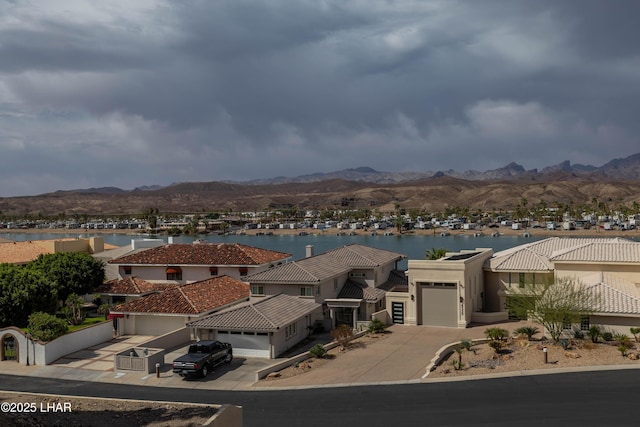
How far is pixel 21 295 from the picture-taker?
41344 millimetres

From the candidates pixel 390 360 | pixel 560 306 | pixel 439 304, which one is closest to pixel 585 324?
pixel 560 306

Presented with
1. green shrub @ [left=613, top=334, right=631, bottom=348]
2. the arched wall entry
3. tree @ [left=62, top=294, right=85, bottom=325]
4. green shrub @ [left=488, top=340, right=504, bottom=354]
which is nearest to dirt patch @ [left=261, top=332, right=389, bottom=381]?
green shrub @ [left=488, top=340, right=504, bottom=354]

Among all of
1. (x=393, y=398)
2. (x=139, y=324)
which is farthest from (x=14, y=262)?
(x=393, y=398)

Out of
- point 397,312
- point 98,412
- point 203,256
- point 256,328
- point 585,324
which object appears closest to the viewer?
point 98,412

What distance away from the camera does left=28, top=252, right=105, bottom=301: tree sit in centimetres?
5044

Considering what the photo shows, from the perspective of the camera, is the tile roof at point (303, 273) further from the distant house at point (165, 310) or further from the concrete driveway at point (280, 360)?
the concrete driveway at point (280, 360)

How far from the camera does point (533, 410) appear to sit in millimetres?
23891

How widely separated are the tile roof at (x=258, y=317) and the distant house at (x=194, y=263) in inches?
523

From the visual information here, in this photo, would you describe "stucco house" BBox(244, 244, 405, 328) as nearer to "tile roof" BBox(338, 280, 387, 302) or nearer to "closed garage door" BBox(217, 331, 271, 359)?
"tile roof" BBox(338, 280, 387, 302)

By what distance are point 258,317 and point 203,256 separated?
20481mm

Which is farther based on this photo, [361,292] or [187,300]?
[361,292]

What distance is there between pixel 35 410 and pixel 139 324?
74.5 feet

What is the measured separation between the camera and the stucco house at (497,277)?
4122cm

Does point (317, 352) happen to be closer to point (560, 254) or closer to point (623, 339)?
point (623, 339)
